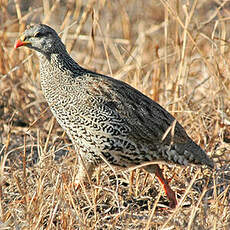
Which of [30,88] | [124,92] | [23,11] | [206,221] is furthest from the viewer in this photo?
[23,11]

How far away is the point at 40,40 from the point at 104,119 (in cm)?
93

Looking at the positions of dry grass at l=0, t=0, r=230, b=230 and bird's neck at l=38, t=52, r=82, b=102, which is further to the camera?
bird's neck at l=38, t=52, r=82, b=102

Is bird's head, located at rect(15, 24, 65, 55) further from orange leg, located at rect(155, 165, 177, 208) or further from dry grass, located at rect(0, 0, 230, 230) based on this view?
orange leg, located at rect(155, 165, 177, 208)

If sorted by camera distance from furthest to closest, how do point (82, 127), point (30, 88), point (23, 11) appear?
point (23, 11) < point (30, 88) < point (82, 127)

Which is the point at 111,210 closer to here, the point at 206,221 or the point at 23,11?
the point at 206,221

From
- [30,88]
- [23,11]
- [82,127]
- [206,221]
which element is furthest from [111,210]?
[23,11]

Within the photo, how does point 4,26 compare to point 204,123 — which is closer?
point 204,123

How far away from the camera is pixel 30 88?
21.3ft

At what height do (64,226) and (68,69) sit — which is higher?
(68,69)

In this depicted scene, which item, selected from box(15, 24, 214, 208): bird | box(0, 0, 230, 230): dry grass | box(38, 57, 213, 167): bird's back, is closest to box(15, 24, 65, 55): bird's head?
box(15, 24, 214, 208): bird

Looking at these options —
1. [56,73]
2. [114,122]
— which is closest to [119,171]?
[114,122]

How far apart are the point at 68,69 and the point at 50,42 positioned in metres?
0.28

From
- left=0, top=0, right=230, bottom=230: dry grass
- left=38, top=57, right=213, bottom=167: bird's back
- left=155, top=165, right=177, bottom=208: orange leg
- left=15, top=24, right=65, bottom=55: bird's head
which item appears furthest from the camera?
left=15, top=24, right=65, bottom=55: bird's head

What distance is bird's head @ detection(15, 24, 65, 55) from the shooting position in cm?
481
